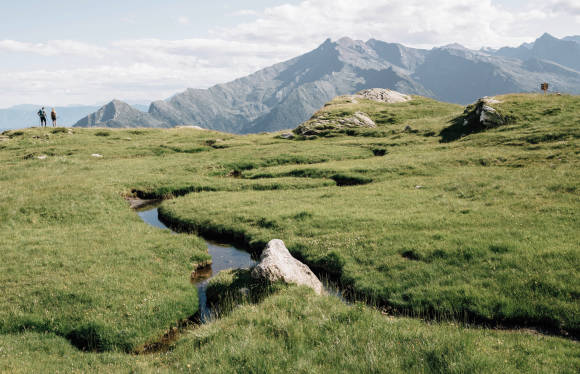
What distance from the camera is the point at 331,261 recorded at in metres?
18.6

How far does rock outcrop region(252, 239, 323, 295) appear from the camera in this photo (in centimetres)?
1550

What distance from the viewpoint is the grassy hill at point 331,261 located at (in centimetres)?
1058

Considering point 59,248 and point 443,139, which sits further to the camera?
point 443,139

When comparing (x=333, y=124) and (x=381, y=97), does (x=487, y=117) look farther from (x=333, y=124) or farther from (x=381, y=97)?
(x=381, y=97)

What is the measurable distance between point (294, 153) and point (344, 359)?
4313 cm

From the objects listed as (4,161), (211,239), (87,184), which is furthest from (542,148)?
(4,161)

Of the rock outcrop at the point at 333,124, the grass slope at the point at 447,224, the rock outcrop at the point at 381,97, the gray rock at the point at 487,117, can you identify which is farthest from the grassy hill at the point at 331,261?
the rock outcrop at the point at 381,97

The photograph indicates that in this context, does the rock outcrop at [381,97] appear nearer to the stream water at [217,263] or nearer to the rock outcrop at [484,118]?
the rock outcrop at [484,118]

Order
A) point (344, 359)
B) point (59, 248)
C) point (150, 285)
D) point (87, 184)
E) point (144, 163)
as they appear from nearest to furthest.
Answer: point (344, 359)
point (150, 285)
point (59, 248)
point (87, 184)
point (144, 163)

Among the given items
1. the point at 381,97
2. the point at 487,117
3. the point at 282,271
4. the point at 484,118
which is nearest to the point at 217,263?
the point at 282,271

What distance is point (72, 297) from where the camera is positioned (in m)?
15.5

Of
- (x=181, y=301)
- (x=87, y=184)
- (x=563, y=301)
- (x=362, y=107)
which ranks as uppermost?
(x=362, y=107)

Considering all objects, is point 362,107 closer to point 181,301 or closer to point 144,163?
point 144,163

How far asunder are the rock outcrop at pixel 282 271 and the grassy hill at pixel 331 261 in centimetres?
95
